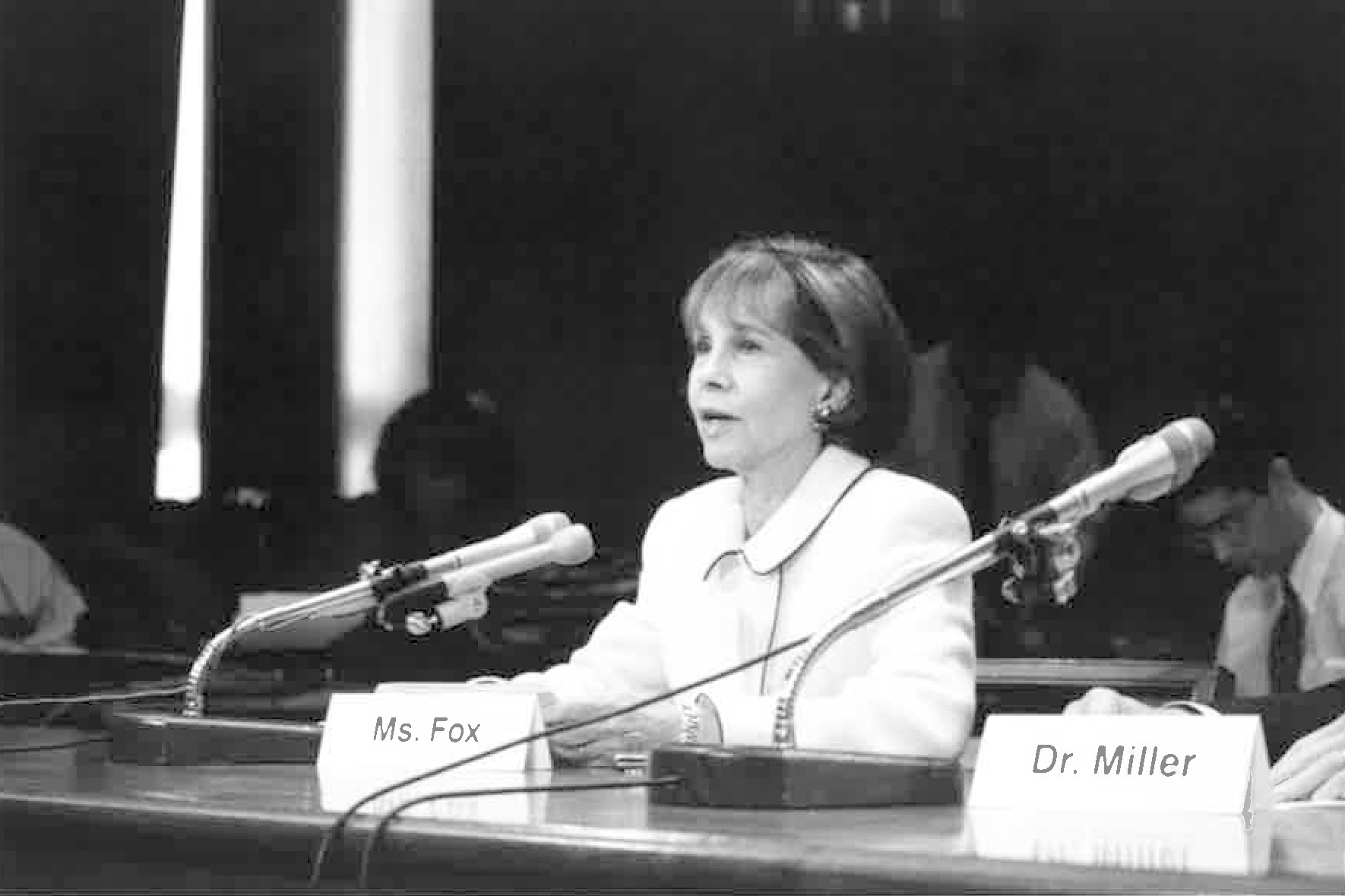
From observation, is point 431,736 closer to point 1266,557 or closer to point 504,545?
point 504,545

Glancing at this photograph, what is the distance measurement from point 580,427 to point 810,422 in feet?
3.17

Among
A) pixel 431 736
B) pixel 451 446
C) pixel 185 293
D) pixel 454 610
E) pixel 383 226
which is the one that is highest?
pixel 383 226

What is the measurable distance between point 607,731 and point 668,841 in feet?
2.87

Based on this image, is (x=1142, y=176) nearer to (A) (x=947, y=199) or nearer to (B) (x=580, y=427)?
(A) (x=947, y=199)

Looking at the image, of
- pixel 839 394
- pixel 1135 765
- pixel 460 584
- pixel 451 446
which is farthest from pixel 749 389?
pixel 451 446

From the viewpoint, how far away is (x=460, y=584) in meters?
2.69

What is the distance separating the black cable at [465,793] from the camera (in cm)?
200

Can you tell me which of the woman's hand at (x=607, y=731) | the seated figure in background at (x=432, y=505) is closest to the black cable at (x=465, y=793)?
the woman's hand at (x=607, y=731)

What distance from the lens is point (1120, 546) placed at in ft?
10.7

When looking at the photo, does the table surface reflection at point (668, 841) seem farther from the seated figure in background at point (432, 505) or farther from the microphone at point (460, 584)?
the seated figure in background at point (432, 505)

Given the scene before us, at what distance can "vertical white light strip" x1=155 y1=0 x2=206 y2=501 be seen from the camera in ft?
13.4

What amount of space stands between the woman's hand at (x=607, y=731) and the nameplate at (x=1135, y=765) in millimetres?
604

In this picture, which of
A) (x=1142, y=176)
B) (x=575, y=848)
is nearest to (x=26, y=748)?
(x=575, y=848)

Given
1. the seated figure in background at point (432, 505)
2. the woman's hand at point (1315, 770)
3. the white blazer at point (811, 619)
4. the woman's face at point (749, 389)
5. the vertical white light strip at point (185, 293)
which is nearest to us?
the woman's hand at point (1315, 770)
